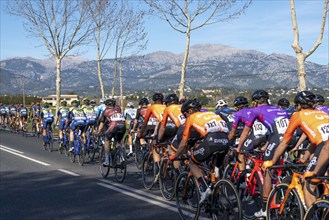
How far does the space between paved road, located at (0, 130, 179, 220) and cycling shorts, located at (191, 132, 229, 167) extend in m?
1.22

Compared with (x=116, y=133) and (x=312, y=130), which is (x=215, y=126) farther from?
(x=116, y=133)

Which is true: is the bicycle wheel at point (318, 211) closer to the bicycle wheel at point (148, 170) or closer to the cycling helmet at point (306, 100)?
the cycling helmet at point (306, 100)

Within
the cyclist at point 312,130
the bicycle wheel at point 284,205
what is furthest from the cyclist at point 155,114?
the cyclist at point 312,130

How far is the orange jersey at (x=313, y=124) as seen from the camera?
5.24m

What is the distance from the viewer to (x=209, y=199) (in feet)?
20.1

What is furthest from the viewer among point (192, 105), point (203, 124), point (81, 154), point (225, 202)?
point (81, 154)

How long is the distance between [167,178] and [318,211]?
12.8 feet

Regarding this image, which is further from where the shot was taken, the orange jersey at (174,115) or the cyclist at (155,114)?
the cyclist at (155,114)

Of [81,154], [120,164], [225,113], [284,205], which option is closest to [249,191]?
[284,205]

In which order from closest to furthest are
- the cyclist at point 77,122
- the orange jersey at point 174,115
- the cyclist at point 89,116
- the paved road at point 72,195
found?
the paved road at point 72,195
the orange jersey at point 174,115
the cyclist at point 77,122
the cyclist at point 89,116

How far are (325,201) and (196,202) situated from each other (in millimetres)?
2400

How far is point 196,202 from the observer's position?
21.8ft

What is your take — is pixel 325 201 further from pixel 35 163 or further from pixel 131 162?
pixel 35 163

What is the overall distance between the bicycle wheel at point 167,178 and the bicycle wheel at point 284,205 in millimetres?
2730
